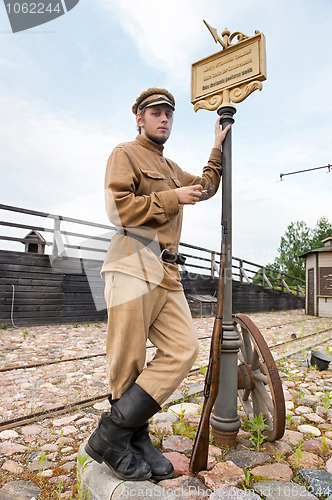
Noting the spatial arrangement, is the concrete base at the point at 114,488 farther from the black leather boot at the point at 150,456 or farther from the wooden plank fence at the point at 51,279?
the wooden plank fence at the point at 51,279

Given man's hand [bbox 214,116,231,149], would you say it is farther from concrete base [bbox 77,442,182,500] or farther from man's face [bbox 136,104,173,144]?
concrete base [bbox 77,442,182,500]

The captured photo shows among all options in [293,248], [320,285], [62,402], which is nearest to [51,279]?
[62,402]

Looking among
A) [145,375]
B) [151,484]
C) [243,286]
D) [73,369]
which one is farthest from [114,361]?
[243,286]

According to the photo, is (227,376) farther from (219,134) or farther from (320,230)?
(320,230)

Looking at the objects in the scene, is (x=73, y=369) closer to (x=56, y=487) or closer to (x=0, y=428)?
(x=0, y=428)

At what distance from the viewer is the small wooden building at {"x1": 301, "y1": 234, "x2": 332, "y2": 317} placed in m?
17.1

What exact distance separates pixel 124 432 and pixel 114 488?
0.25 m

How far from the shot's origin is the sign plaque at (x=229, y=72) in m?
2.40

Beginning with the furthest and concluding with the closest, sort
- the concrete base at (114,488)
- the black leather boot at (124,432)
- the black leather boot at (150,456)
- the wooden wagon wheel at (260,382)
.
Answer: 1. the wooden wagon wheel at (260,382)
2. the black leather boot at (150,456)
3. the black leather boot at (124,432)
4. the concrete base at (114,488)

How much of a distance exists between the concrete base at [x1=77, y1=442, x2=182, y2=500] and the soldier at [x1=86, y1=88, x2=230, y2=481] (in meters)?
0.05

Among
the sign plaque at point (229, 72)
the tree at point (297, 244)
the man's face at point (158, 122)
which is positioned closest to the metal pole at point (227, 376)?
the man's face at point (158, 122)

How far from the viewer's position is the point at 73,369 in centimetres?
461

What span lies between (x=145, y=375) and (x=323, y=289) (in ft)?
56.6

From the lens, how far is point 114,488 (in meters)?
1.75
